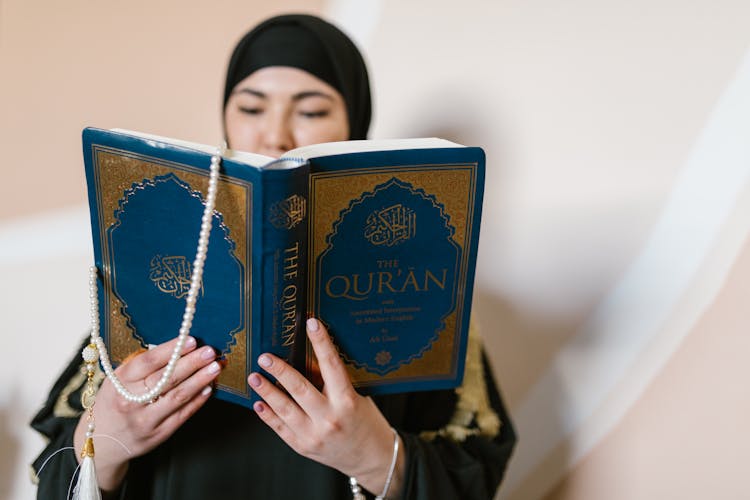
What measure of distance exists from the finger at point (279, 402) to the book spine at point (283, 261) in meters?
0.02

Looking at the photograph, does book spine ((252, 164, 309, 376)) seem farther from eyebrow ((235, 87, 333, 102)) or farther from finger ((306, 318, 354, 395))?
eyebrow ((235, 87, 333, 102))

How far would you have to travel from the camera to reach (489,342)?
134 cm

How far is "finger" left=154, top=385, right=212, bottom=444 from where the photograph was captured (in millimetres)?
743

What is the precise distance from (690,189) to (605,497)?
0.48m

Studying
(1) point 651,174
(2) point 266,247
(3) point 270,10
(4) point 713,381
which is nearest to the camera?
(2) point 266,247

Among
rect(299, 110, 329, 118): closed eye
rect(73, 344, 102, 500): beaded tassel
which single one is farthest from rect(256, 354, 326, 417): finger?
rect(299, 110, 329, 118): closed eye

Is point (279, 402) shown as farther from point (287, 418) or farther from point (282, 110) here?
point (282, 110)

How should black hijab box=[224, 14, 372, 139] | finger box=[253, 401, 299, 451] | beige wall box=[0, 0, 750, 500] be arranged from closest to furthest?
finger box=[253, 401, 299, 451], beige wall box=[0, 0, 750, 500], black hijab box=[224, 14, 372, 139]

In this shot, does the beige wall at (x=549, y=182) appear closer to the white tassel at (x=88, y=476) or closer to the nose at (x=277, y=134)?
the nose at (x=277, y=134)

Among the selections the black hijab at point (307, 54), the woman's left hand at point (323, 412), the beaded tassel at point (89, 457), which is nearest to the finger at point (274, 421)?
the woman's left hand at point (323, 412)

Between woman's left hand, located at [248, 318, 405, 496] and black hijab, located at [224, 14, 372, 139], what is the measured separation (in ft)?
1.44

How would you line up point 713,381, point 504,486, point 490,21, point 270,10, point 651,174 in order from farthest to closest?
point 270,10
point 504,486
point 490,21
point 651,174
point 713,381

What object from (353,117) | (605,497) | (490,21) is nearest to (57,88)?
(353,117)

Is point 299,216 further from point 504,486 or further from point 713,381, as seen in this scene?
point 504,486
